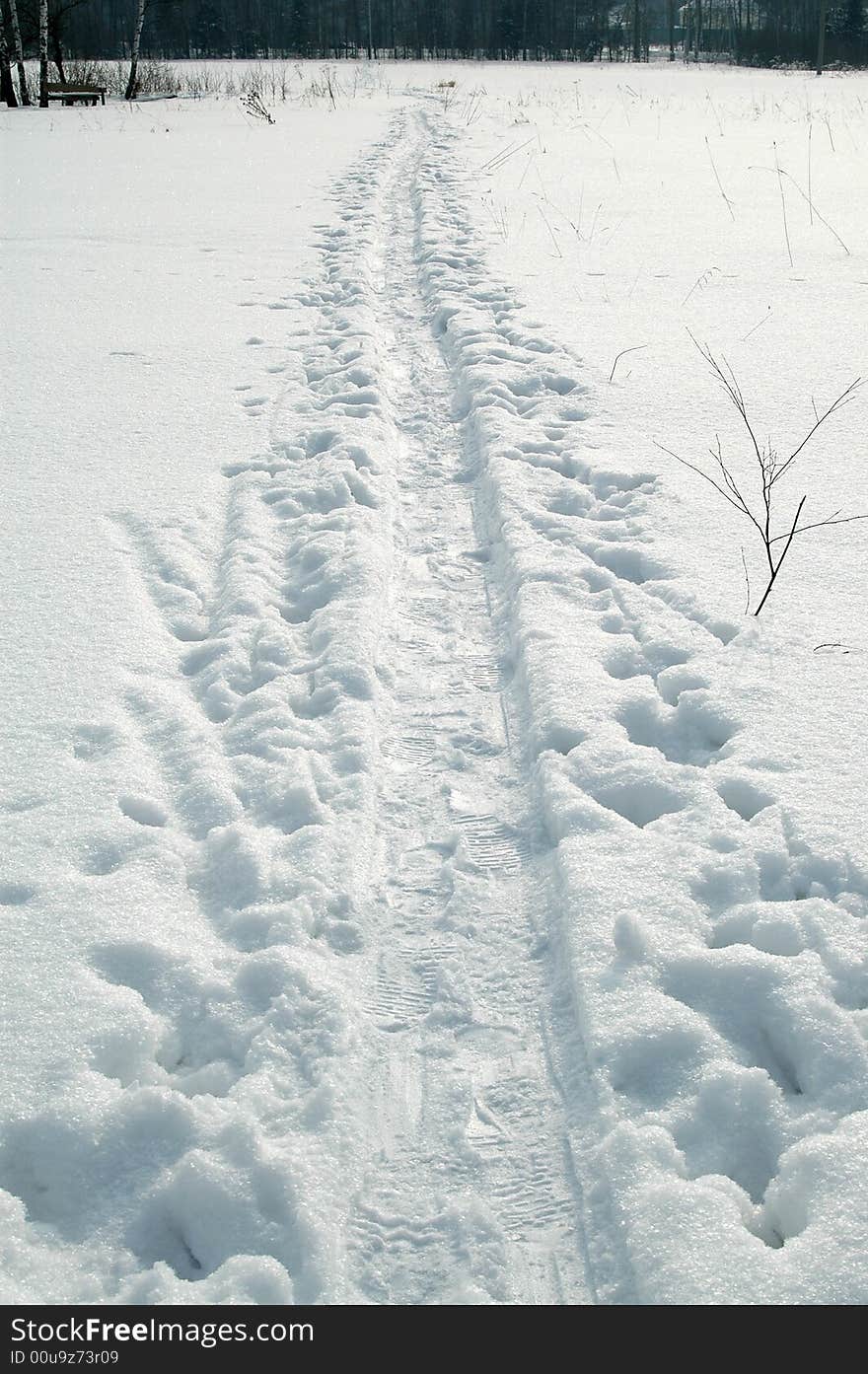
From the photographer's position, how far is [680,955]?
219cm

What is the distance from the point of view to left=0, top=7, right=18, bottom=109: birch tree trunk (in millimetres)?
21203

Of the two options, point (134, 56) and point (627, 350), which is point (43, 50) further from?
point (627, 350)

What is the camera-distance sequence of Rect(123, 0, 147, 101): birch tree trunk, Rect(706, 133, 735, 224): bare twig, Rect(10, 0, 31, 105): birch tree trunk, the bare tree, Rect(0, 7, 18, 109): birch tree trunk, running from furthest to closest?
Rect(123, 0, 147, 101): birch tree trunk → Rect(10, 0, 31, 105): birch tree trunk → Rect(0, 7, 18, 109): birch tree trunk → Rect(706, 133, 735, 224): bare twig → the bare tree

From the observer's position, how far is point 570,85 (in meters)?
30.3

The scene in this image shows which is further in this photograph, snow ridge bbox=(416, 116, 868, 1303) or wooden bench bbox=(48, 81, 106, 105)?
wooden bench bbox=(48, 81, 106, 105)

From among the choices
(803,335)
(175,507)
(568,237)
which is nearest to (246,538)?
(175,507)

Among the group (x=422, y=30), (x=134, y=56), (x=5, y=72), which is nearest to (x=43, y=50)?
(x=5, y=72)

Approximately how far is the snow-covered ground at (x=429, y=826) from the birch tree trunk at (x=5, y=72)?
19506mm

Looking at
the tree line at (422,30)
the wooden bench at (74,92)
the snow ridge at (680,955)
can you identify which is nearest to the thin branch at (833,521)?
the snow ridge at (680,955)

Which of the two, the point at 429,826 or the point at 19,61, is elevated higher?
the point at 19,61

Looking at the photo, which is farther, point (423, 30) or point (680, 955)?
point (423, 30)

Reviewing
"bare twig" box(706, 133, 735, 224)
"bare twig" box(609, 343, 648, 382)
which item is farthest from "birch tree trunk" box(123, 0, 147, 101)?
"bare twig" box(609, 343, 648, 382)

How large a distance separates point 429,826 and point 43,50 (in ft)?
77.0

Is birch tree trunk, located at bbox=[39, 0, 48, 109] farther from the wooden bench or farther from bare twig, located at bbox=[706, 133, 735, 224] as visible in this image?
bare twig, located at bbox=[706, 133, 735, 224]
